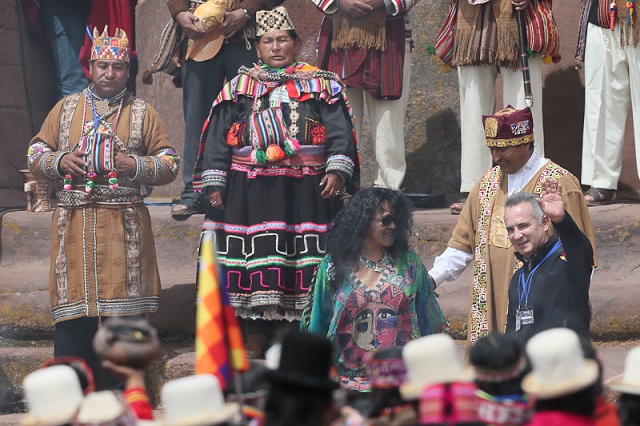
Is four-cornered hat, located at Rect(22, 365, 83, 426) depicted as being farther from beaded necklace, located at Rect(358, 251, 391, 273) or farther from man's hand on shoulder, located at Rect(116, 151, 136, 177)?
man's hand on shoulder, located at Rect(116, 151, 136, 177)

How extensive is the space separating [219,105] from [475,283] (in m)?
1.91

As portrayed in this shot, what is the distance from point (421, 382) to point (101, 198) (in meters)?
4.19

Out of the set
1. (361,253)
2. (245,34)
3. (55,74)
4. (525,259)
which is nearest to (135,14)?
(55,74)

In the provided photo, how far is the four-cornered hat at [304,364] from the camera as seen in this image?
395 centimetres

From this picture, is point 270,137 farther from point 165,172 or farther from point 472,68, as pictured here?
point 472,68

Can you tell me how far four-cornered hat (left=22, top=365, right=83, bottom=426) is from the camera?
13.4 feet

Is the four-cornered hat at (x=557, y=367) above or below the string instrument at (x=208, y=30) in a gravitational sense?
below

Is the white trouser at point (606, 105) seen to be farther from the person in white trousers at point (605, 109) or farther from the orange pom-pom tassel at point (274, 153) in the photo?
the orange pom-pom tassel at point (274, 153)

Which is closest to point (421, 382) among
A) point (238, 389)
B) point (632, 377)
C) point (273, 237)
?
point (238, 389)

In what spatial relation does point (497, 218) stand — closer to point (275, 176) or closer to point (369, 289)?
point (369, 289)

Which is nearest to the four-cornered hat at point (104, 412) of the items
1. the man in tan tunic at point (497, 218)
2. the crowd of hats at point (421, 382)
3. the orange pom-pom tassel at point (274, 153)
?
the crowd of hats at point (421, 382)

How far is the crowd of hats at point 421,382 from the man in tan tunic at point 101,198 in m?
3.44

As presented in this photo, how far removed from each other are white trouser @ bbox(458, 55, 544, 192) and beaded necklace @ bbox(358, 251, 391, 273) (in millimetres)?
2235

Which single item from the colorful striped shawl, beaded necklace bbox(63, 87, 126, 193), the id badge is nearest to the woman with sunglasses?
the id badge
